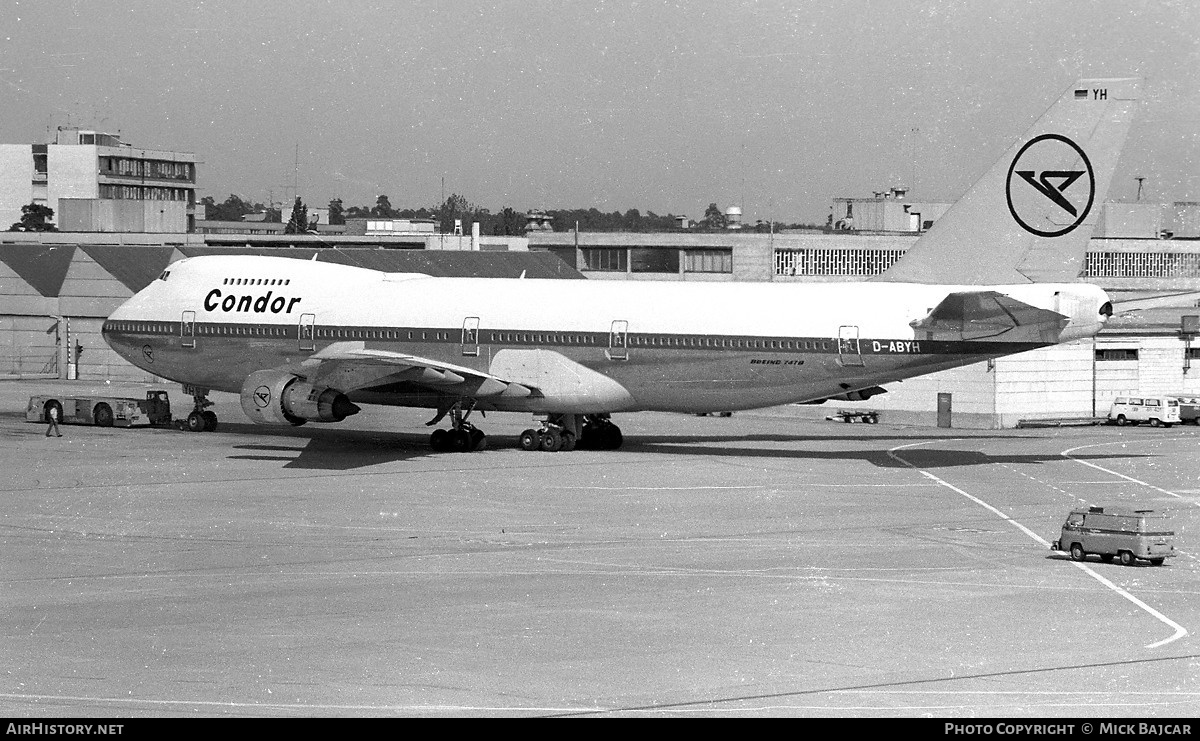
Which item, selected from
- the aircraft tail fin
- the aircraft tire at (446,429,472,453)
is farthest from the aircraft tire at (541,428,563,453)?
the aircraft tail fin

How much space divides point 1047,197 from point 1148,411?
25.1 meters

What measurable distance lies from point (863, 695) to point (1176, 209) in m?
152

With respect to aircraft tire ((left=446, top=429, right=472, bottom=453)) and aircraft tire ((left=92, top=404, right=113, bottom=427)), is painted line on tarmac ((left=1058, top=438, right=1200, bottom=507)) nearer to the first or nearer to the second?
aircraft tire ((left=446, top=429, right=472, bottom=453))

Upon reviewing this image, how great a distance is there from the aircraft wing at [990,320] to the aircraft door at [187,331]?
23.3 m

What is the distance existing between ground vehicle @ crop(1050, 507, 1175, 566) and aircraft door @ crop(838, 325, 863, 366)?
43.8 ft

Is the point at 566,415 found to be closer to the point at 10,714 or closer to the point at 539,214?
the point at 10,714

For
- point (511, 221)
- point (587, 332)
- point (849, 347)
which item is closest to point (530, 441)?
point (587, 332)

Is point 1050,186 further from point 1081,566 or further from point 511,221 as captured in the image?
point 511,221

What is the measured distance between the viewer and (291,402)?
40.7 m

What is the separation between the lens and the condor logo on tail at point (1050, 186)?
39.3m

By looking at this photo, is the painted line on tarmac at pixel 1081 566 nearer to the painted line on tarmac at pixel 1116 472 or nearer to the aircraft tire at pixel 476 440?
the painted line on tarmac at pixel 1116 472

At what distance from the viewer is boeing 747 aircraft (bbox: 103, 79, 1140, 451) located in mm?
38969
